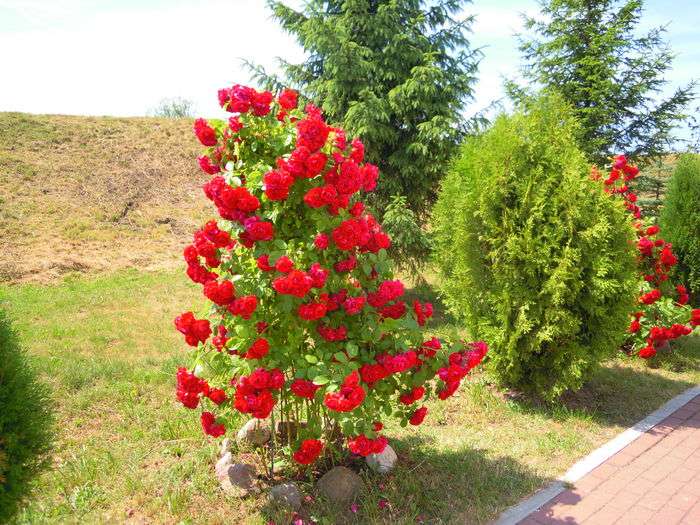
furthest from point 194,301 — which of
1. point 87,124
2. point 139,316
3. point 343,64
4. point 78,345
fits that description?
point 87,124

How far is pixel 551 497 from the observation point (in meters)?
3.23

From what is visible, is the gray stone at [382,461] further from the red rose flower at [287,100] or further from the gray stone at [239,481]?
the red rose flower at [287,100]

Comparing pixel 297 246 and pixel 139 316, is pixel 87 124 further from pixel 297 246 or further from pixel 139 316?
pixel 297 246

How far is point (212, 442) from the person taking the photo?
12.3ft

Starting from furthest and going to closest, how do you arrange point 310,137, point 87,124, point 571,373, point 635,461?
point 87,124, point 571,373, point 635,461, point 310,137

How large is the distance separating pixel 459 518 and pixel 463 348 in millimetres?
979

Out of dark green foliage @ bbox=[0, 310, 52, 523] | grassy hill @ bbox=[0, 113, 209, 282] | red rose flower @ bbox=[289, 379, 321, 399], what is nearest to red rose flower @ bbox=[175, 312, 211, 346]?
red rose flower @ bbox=[289, 379, 321, 399]

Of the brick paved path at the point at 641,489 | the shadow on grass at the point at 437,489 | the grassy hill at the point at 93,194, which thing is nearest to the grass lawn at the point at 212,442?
the shadow on grass at the point at 437,489

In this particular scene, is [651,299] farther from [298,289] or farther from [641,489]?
[298,289]

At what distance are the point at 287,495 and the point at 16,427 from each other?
1.49m

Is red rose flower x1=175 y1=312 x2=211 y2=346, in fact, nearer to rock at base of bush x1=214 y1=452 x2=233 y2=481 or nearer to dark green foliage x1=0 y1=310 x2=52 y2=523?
dark green foliage x1=0 y1=310 x2=52 y2=523

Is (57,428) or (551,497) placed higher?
(551,497)

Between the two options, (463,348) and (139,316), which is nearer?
(463,348)

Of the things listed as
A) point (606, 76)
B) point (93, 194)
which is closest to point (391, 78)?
point (606, 76)
